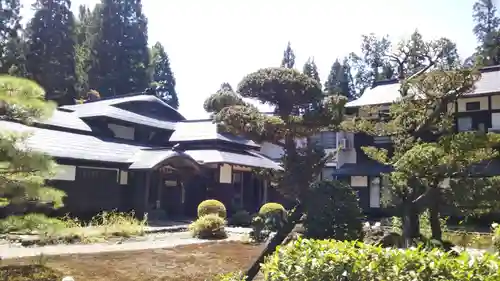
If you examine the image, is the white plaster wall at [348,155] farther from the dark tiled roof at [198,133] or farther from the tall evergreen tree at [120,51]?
the tall evergreen tree at [120,51]

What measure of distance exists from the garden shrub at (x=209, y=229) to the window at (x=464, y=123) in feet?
37.8

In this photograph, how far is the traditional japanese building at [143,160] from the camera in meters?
16.9

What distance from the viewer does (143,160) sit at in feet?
62.0

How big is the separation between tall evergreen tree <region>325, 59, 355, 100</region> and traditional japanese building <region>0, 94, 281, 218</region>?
20.1 m

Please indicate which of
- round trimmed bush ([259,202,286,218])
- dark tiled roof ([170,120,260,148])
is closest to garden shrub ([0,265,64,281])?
round trimmed bush ([259,202,286,218])

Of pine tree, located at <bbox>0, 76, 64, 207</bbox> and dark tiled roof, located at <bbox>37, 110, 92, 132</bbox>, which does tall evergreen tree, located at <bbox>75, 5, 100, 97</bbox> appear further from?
pine tree, located at <bbox>0, 76, 64, 207</bbox>

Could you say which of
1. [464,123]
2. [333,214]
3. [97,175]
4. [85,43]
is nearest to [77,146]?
[97,175]

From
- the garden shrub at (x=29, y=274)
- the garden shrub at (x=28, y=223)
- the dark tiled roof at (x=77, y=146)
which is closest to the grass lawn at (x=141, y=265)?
the garden shrub at (x=29, y=274)

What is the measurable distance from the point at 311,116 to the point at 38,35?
32821mm

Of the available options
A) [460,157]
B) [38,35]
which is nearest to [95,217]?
[460,157]

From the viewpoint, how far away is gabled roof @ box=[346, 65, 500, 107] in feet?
62.0

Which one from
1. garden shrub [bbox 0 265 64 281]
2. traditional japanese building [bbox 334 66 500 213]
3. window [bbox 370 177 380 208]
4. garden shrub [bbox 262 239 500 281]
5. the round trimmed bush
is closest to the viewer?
garden shrub [bbox 262 239 500 281]

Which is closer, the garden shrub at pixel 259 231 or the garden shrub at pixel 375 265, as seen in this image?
the garden shrub at pixel 375 265

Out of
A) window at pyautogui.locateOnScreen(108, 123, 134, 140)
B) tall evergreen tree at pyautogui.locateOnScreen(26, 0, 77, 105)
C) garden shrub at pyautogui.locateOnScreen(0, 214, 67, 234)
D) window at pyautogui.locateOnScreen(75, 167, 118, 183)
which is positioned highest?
tall evergreen tree at pyautogui.locateOnScreen(26, 0, 77, 105)
